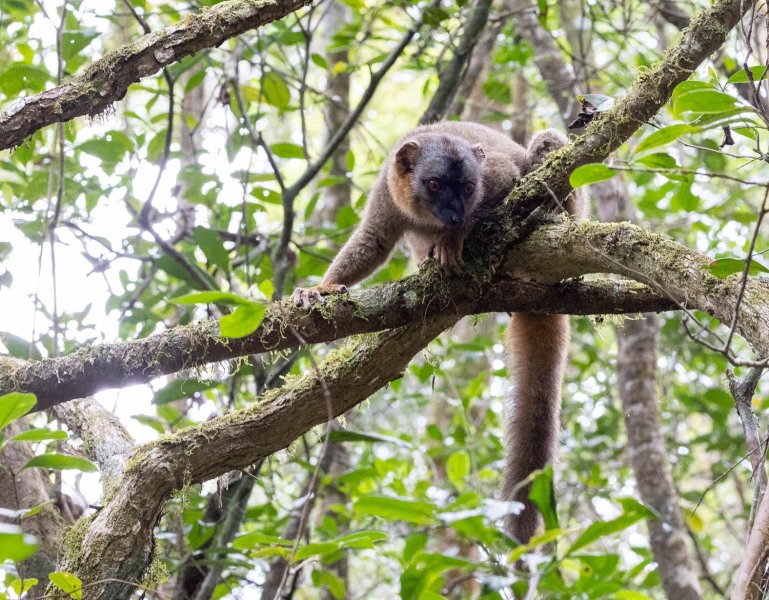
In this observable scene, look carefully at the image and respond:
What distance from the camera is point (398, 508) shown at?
6.18 ft

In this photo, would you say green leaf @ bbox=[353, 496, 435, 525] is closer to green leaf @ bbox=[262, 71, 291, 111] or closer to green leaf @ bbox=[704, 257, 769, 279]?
green leaf @ bbox=[704, 257, 769, 279]

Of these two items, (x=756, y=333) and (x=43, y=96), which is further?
(x=43, y=96)

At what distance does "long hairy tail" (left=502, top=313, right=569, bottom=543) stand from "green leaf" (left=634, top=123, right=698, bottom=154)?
2494mm

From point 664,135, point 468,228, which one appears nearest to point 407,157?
point 468,228

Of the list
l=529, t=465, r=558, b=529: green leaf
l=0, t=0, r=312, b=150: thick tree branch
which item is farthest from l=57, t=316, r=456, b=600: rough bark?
l=529, t=465, r=558, b=529: green leaf

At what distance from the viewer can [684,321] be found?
7.38ft

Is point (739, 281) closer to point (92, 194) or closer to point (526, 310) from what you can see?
point (526, 310)

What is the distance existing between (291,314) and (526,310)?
46.4 inches

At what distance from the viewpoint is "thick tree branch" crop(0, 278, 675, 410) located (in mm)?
3523

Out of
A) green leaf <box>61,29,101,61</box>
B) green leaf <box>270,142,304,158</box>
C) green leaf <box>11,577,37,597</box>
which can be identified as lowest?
green leaf <box>11,577,37,597</box>

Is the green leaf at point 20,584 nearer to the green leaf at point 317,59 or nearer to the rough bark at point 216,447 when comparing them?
the rough bark at point 216,447

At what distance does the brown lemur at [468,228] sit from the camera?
14.1ft

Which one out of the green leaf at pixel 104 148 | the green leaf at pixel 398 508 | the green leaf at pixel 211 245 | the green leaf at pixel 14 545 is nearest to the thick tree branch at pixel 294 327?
the green leaf at pixel 211 245

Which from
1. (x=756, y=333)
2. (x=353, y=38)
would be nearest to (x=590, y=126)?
(x=756, y=333)
